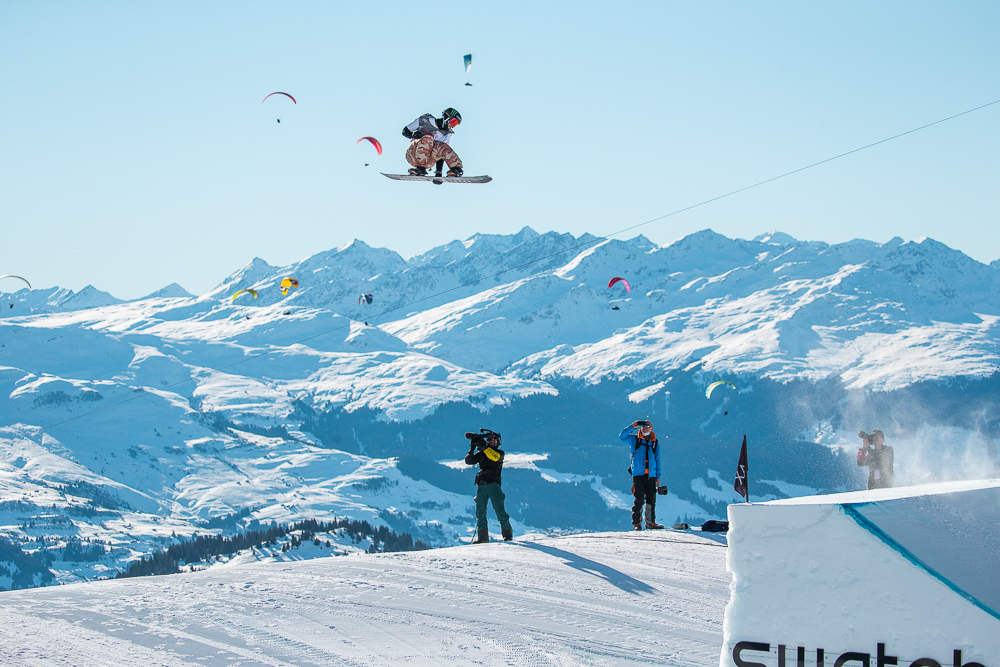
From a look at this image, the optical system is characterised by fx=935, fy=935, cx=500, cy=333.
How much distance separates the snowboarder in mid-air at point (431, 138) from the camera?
18.7m

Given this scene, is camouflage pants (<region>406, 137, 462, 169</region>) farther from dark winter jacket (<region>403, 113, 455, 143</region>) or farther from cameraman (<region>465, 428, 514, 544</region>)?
cameraman (<region>465, 428, 514, 544</region>)

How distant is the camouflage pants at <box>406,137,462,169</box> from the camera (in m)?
18.8

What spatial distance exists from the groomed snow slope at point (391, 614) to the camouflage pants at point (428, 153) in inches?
337

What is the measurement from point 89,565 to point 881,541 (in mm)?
215389

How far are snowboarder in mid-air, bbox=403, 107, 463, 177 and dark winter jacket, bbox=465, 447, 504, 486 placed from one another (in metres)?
6.52

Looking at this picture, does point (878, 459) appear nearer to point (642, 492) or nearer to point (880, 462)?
point (880, 462)

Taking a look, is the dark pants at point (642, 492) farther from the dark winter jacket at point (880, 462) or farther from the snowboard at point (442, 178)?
the snowboard at point (442, 178)

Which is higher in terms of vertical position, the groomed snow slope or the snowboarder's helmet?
Result: the snowboarder's helmet

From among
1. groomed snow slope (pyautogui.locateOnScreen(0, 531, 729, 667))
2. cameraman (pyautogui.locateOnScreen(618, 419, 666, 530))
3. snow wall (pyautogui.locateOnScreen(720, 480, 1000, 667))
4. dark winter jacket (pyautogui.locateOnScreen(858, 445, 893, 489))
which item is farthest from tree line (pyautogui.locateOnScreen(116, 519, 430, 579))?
snow wall (pyautogui.locateOnScreen(720, 480, 1000, 667))

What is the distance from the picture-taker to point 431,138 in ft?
61.7

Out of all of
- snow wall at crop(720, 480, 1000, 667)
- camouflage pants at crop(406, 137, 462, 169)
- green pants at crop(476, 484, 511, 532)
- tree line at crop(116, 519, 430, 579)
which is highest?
camouflage pants at crop(406, 137, 462, 169)

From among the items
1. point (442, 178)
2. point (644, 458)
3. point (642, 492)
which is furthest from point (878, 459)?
point (442, 178)

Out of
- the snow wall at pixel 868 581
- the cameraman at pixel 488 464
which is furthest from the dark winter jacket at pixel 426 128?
the snow wall at pixel 868 581

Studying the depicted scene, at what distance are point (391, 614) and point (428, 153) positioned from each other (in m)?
10.9
